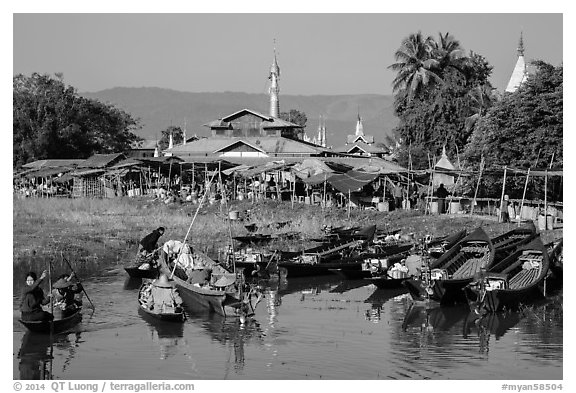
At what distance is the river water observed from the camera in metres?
15.7

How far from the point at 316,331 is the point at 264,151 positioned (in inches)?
1451

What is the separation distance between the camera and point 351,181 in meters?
38.4

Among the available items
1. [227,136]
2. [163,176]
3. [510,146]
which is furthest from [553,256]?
[227,136]

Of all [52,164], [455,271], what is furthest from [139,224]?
[52,164]

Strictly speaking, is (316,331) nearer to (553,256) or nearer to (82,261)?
(553,256)

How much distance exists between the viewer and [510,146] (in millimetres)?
35312

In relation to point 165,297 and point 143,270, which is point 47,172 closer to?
point 143,270

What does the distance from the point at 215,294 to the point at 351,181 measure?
65.0ft

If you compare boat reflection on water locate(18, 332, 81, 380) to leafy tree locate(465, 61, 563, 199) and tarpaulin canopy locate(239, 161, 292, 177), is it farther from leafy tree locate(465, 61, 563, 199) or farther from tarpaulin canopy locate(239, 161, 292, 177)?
tarpaulin canopy locate(239, 161, 292, 177)

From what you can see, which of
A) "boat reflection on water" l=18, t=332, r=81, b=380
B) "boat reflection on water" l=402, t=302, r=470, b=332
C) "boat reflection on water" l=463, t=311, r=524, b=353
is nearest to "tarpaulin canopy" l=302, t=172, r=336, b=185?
"boat reflection on water" l=402, t=302, r=470, b=332

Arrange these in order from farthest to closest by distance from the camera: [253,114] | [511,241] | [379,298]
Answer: [253,114], [511,241], [379,298]

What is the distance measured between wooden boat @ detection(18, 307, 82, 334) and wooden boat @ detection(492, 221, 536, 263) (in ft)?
37.1

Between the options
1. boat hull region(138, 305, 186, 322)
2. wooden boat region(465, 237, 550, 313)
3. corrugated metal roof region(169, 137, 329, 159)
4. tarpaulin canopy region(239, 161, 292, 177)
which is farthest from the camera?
corrugated metal roof region(169, 137, 329, 159)

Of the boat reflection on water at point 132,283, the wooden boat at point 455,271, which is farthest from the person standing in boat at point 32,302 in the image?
the wooden boat at point 455,271
